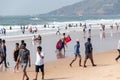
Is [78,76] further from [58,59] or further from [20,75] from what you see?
[58,59]

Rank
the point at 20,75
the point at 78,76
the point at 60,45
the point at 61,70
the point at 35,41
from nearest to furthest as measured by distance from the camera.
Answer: the point at 78,76, the point at 20,75, the point at 61,70, the point at 60,45, the point at 35,41

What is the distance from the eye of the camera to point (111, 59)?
2342 centimetres

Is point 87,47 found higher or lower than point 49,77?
higher

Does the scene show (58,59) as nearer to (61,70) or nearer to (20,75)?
(61,70)

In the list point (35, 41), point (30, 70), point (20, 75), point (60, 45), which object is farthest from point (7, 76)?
point (35, 41)

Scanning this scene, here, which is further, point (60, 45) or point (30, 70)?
point (60, 45)

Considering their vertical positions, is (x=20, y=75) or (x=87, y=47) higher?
(x=87, y=47)

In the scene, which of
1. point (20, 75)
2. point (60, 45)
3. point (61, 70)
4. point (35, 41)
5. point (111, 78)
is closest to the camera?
point (111, 78)

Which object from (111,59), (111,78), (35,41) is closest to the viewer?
(111,78)

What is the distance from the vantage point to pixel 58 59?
2478 centimetres

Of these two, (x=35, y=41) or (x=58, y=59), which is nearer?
(x=58, y=59)

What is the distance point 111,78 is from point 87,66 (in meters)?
4.98

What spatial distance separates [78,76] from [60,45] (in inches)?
392

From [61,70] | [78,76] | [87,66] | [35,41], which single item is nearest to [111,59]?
[87,66]
